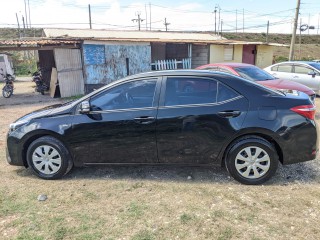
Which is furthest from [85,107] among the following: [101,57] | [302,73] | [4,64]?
[4,64]

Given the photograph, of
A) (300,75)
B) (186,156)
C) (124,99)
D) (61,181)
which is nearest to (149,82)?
(124,99)

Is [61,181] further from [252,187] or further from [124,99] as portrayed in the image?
[252,187]

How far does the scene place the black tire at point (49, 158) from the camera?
13.1 feet

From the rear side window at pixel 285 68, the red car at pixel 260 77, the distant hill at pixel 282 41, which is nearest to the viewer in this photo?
the red car at pixel 260 77

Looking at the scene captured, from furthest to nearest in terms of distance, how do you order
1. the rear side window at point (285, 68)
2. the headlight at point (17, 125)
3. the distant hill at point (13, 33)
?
the distant hill at point (13, 33), the rear side window at point (285, 68), the headlight at point (17, 125)

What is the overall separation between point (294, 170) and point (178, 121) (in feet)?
6.54

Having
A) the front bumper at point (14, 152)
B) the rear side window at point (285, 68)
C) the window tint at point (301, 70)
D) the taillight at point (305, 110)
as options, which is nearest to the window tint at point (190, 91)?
the taillight at point (305, 110)

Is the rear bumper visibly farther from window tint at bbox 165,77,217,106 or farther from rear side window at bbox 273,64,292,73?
rear side window at bbox 273,64,292,73

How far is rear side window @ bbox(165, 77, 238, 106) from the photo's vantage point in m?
3.77

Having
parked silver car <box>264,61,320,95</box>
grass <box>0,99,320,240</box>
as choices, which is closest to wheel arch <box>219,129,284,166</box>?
grass <box>0,99,320,240</box>

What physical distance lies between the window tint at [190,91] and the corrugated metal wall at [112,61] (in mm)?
10762

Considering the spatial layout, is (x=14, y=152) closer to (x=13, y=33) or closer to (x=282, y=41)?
(x=13, y=33)

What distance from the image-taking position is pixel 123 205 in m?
3.36

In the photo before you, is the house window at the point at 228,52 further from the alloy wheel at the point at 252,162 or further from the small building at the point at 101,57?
the alloy wheel at the point at 252,162
